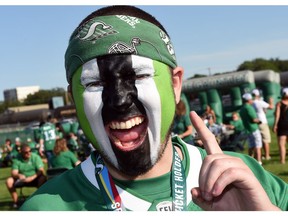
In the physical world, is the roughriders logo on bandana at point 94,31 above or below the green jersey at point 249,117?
above

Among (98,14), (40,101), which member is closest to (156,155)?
(98,14)

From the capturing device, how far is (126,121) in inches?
55.4

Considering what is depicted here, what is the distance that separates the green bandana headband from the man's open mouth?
0.66ft

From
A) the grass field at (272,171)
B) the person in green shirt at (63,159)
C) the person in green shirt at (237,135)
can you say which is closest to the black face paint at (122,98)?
the grass field at (272,171)

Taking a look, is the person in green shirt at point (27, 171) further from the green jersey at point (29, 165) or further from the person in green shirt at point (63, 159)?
the person in green shirt at point (63, 159)

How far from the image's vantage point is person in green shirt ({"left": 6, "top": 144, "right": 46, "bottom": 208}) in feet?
29.3

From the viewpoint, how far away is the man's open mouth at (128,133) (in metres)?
1.42

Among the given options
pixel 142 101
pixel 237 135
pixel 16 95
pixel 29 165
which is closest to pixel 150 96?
pixel 142 101

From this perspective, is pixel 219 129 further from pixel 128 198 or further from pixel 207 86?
pixel 128 198

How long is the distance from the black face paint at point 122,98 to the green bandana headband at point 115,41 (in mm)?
32

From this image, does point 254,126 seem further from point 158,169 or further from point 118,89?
point 118,89

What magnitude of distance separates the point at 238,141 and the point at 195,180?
9714 millimetres

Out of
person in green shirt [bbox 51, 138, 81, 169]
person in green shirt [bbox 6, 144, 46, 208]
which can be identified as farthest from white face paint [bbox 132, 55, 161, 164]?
person in green shirt [bbox 6, 144, 46, 208]

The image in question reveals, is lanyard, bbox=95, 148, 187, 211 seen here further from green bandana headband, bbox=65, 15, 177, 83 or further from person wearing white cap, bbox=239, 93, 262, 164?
person wearing white cap, bbox=239, 93, 262, 164
